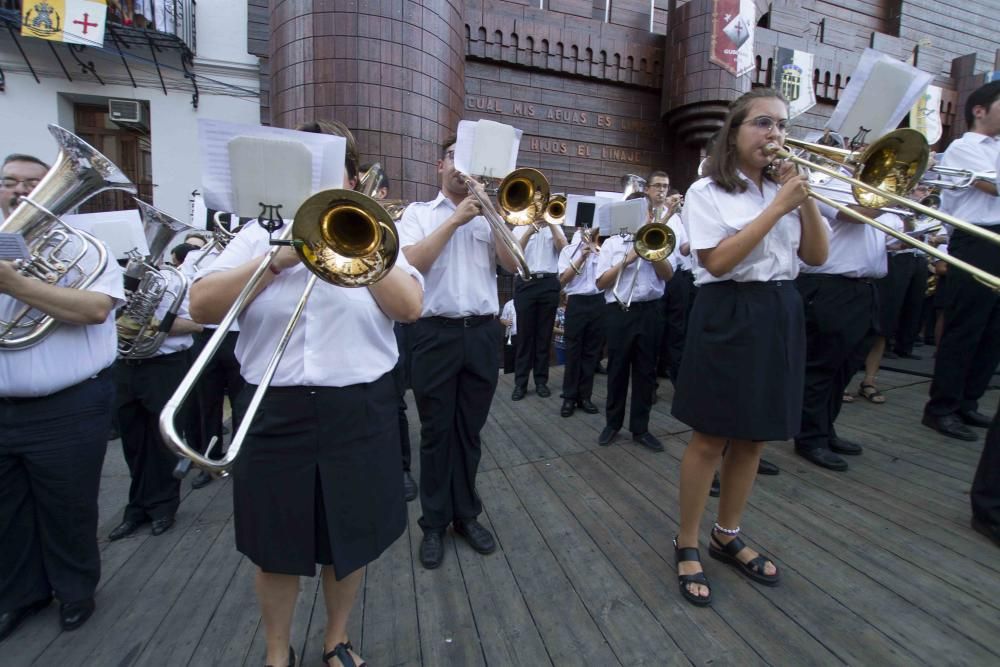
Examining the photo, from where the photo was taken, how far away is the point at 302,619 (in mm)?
2176

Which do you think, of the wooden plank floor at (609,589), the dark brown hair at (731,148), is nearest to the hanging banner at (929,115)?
the wooden plank floor at (609,589)

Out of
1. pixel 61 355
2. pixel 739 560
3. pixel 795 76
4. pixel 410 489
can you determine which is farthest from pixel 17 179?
pixel 795 76

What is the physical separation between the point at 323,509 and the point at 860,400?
17.3 ft

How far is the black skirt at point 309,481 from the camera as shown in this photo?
156 cm

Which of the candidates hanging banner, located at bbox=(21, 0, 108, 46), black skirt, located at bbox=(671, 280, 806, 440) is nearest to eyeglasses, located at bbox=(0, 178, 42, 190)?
black skirt, located at bbox=(671, 280, 806, 440)

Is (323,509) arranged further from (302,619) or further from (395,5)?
(395,5)

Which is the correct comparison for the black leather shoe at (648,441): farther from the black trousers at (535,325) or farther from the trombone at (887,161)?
the trombone at (887,161)

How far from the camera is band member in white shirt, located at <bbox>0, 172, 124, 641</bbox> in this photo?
2.12 metres

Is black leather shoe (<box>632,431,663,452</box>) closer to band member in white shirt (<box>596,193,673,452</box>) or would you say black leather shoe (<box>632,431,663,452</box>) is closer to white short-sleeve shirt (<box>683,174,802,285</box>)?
band member in white shirt (<box>596,193,673,452</box>)

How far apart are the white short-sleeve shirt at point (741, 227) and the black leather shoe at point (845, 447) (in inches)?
89.1

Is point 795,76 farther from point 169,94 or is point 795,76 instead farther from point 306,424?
point 306,424

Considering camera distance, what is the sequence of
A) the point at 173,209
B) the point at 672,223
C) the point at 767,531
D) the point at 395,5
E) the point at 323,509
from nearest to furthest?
1. the point at 323,509
2. the point at 767,531
3. the point at 672,223
4. the point at 395,5
5. the point at 173,209

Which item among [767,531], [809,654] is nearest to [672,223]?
[767,531]

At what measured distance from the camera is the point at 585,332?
5.36 metres
